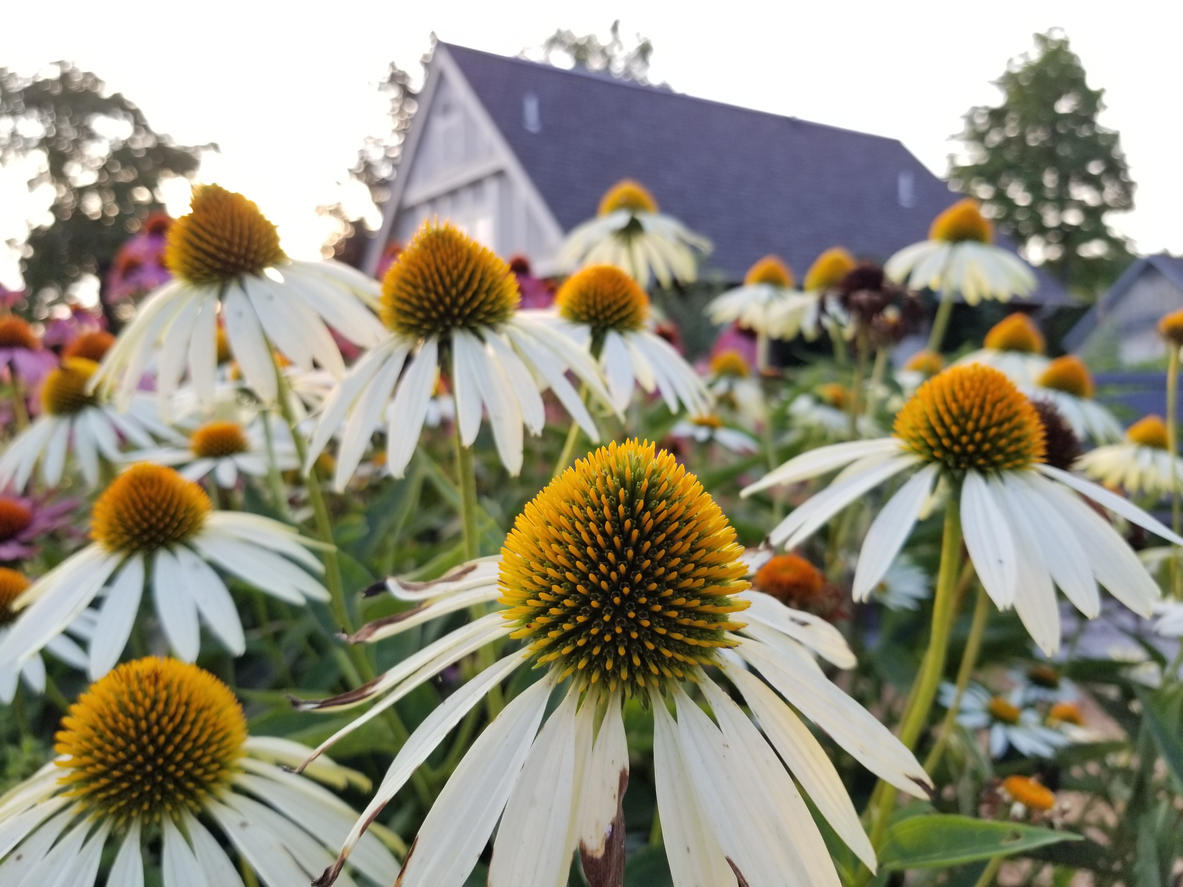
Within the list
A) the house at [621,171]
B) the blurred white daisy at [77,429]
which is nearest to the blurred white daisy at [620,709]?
the blurred white daisy at [77,429]

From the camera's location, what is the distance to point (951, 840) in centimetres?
67

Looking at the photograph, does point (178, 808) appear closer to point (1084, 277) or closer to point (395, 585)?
point (395, 585)

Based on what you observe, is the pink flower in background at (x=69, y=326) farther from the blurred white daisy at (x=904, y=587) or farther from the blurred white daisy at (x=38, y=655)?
the blurred white daisy at (x=904, y=587)

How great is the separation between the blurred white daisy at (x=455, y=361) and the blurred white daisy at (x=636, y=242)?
4.25 feet

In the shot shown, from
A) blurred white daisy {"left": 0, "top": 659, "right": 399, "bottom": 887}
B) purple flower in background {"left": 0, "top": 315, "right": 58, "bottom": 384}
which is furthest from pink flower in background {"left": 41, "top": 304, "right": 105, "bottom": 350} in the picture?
blurred white daisy {"left": 0, "top": 659, "right": 399, "bottom": 887}

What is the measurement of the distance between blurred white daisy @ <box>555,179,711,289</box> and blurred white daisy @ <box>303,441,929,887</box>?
68.5 inches

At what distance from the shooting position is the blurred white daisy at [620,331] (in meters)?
1.26

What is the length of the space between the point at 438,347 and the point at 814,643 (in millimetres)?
577

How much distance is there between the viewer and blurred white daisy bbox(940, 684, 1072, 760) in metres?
1.41

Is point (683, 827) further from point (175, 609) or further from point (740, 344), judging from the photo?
point (740, 344)

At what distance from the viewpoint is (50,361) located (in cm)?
215

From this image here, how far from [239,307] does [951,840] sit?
39.4 inches

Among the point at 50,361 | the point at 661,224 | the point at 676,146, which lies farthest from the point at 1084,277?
the point at 50,361

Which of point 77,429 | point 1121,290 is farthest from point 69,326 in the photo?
point 1121,290
